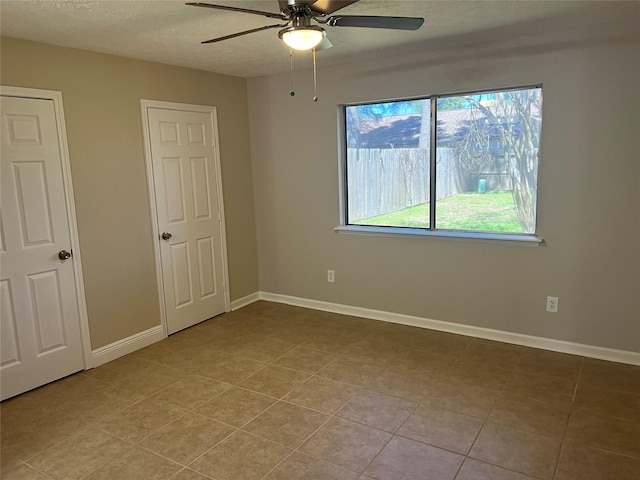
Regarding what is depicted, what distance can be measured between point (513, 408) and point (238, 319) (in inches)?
103

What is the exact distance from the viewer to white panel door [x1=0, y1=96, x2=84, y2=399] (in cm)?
294

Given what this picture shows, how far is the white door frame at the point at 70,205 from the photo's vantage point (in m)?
3.03

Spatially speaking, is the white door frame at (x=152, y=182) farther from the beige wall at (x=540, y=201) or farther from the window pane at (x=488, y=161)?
the window pane at (x=488, y=161)

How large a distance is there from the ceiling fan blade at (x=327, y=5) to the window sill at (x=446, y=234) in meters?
2.21

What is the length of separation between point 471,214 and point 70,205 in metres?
3.11

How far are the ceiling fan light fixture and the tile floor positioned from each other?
6.83 feet

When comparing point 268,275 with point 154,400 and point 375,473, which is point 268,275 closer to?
Answer: point 154,400

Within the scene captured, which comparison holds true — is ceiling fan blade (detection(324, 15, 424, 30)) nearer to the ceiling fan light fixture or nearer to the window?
the ceiling fan light fixture

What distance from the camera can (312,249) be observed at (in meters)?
4.62

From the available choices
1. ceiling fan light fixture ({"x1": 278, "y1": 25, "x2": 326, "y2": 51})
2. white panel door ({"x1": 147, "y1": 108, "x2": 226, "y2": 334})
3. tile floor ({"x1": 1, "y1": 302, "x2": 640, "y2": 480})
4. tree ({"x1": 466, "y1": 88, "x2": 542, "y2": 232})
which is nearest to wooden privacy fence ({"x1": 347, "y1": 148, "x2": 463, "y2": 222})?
tree ({"x1": 466, "y1": 88, "x2": 542, "y2": 232})

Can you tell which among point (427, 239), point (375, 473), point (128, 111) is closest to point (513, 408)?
point (375, 473)

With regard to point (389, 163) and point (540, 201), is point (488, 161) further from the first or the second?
point (389, 163)

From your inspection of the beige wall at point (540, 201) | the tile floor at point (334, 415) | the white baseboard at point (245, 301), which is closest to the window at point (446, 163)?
the beige wall at point (540, 201)

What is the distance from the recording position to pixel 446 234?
3840 millimetres
